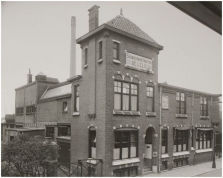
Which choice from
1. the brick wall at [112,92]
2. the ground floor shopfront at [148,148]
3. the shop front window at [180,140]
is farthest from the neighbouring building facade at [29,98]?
the shop front window at [180,140]

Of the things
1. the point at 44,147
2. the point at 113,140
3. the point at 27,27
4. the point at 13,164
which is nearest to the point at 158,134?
the point at 113,140

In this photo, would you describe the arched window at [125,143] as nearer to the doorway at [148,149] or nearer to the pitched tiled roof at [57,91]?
the doorway at [148,149]

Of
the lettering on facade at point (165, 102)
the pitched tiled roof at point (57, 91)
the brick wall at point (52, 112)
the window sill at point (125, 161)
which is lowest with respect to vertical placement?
the window sill at point (125, 161)

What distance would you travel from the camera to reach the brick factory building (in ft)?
47.0

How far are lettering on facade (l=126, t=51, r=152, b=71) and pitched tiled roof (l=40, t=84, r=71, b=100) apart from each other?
7053 millimetres

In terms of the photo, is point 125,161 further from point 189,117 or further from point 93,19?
point 93,19

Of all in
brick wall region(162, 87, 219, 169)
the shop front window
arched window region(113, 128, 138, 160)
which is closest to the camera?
arched window region(113, 128, 138, 160)

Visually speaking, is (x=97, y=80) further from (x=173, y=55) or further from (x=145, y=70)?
(x=173, y=55)

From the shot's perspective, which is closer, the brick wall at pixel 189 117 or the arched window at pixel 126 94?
the arched window at pixel 126 94

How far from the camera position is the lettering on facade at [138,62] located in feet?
50.4

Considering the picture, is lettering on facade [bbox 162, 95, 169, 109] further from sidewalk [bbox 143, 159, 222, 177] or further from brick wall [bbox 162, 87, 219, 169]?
sidewalk [bbox 143, 159, 222, 177]

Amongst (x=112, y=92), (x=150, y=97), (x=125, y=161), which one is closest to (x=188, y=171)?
(x=125, y=161)

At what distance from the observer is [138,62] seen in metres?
15.9

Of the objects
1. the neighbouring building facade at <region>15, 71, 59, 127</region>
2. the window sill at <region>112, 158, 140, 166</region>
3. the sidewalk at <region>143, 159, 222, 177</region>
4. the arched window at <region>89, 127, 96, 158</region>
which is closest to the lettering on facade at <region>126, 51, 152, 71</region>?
the arched window at <region>89, 127, 96, 158</region>
